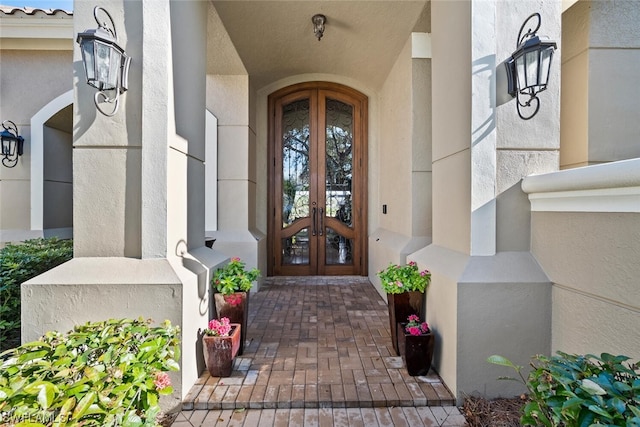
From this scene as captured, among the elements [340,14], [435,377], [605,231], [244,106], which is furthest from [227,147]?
[605,231]

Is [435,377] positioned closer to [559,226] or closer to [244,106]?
[559,226]

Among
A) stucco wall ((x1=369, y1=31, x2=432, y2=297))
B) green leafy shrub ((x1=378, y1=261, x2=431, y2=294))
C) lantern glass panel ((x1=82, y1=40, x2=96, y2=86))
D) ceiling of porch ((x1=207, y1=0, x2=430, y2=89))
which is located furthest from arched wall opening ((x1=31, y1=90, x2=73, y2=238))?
green leafy shrub ((x1=378, y1=261, x2=431, y2=294))

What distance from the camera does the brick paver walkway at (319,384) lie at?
1.91 meters

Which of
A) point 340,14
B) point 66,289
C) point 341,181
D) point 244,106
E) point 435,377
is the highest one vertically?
point 340,14

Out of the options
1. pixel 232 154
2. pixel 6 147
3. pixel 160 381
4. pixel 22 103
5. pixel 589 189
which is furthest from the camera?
pixel 232 154

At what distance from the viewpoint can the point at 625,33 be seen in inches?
108

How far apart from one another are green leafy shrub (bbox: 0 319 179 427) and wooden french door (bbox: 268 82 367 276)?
372 centimetres

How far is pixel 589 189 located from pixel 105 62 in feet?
9.15

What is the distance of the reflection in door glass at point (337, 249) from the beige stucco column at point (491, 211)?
3109mm

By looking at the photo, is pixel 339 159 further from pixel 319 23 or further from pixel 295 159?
pixel 319 23

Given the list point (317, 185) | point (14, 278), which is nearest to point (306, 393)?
point (14, 278)

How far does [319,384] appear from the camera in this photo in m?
2.17

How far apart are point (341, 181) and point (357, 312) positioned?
2.40m

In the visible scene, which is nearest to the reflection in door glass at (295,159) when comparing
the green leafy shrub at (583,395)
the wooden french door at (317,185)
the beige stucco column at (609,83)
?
the wooden french door at (317,185)
